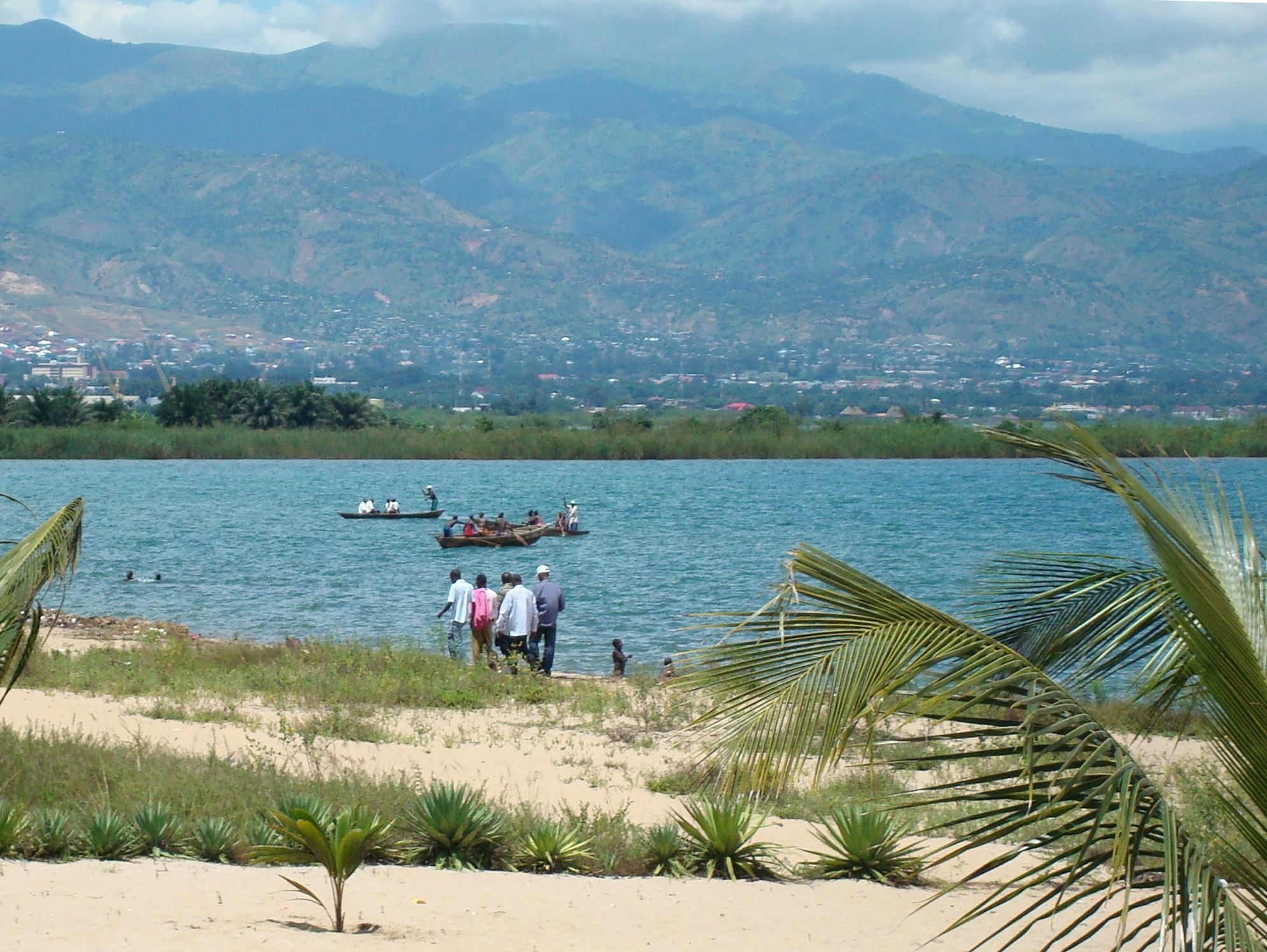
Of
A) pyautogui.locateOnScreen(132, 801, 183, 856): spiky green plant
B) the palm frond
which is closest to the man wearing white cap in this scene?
pyautogui.locateOnScreen(132, 801, 183, 856): spiky green plant

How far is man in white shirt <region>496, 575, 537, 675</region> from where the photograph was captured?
57.5ft

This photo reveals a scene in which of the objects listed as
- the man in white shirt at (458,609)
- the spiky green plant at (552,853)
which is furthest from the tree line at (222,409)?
the spiky green plant at (552,853)

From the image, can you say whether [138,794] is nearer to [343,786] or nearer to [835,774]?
[343,786]

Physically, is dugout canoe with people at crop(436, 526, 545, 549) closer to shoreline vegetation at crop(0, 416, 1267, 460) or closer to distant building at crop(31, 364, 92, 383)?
shoreline vegetation at crop(0, 416, 1267, 460)

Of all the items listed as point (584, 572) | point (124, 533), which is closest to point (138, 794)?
point (584, 572)

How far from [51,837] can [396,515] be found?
4336cm

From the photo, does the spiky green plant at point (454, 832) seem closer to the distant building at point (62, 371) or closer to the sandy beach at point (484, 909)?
the sandy beach at point (484, 909)

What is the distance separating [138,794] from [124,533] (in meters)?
42.3

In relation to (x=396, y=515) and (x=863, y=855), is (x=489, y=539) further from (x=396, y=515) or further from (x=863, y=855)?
(x=863, y=855)

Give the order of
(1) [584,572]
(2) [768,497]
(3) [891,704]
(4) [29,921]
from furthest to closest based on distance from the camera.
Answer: (2) [768,497], (1) [584,572], (4) [29,921], (3) [891,704]

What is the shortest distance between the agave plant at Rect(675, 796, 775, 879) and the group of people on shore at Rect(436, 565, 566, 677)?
744cm

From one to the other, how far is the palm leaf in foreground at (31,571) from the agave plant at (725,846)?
13.3ft

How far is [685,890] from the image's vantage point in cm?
908

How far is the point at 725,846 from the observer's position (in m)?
9.54
